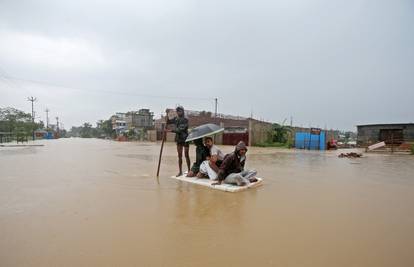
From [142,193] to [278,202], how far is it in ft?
7.92

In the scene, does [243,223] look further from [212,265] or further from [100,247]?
[100,247]

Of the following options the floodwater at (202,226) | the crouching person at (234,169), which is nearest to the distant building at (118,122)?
the crouching person at (234,169)

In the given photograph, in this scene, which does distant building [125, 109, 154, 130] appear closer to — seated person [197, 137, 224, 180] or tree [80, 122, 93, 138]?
tree [80, 122, 93, 138]

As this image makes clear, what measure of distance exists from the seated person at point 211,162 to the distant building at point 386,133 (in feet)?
66.6

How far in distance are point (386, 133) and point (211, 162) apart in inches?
943

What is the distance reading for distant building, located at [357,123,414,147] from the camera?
21.3 m

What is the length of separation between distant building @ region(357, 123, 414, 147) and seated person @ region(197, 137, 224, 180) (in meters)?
20.3

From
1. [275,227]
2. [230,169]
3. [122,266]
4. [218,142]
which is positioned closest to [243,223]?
[275,227]

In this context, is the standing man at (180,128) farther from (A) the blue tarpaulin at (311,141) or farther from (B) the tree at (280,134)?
(B) the tree at (280,134)

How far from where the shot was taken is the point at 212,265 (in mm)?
2059

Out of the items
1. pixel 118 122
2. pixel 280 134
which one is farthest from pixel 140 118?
pixel 280 134

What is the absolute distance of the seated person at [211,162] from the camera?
218 inches

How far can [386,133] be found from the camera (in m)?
22.8

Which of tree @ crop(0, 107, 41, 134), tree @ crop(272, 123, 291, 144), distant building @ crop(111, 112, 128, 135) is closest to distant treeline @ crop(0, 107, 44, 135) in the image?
tree @ crop(0, 107, 41, 134)
